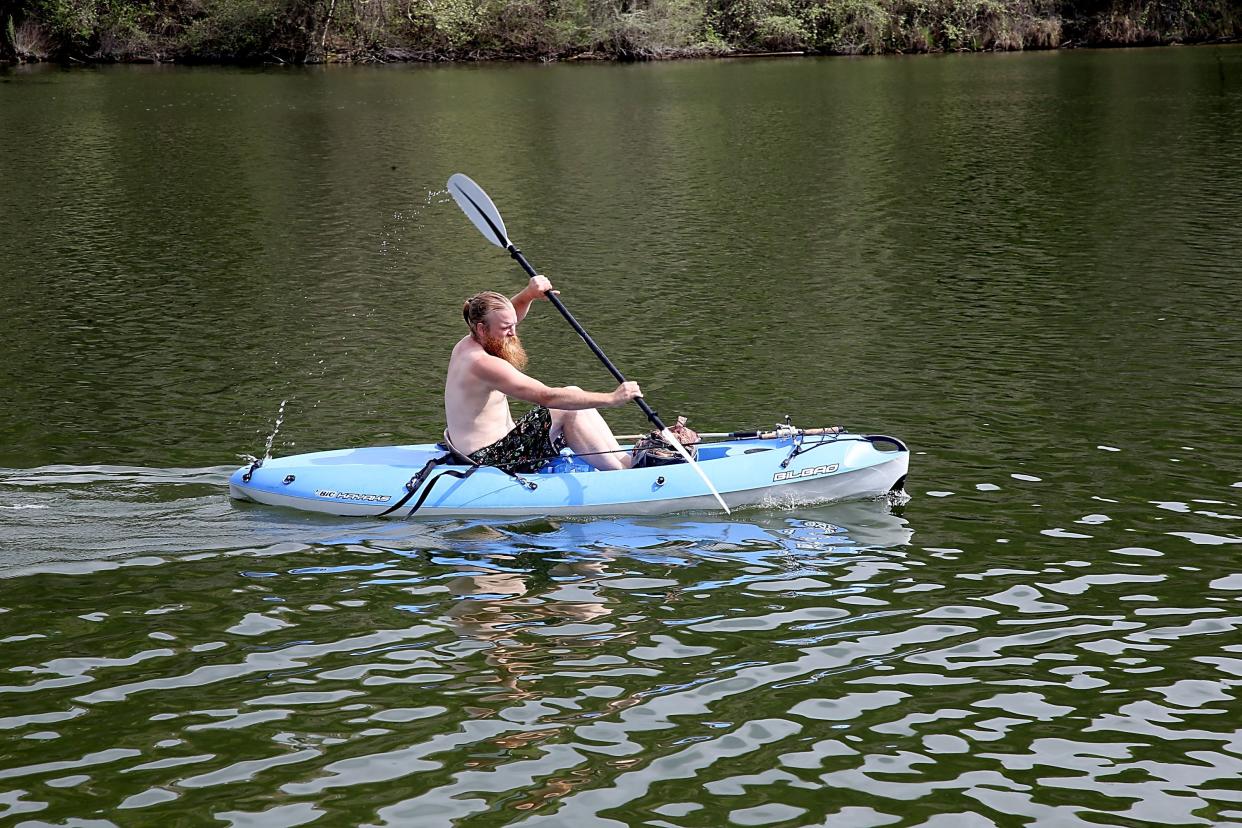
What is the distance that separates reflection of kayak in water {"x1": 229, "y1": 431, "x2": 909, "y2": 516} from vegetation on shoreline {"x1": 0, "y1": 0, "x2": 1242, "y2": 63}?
42246mm

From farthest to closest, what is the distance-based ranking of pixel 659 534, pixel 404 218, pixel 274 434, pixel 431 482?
pixel 404 218, pixel 274 434, pixel 431 482, pixel 659 534

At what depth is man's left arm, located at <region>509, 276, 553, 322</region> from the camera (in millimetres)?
8789

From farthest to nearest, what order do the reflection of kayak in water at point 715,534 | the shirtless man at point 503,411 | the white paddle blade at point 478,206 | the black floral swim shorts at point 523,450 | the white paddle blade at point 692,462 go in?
the white paddle blade at point 478,206 → the black floral swim shorts at point 523,450 → the white paddle blade at point 692,462 → the shirtless man at point 503,411 → the reflection of kayak in water at point 715,534

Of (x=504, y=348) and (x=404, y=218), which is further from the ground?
→ (x=404, y=218)

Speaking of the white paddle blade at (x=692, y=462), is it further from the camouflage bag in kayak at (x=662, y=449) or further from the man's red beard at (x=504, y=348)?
the man's red beard at (x=504, y=348)

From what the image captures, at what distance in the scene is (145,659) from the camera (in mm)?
6605

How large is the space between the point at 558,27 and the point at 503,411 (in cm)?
4320

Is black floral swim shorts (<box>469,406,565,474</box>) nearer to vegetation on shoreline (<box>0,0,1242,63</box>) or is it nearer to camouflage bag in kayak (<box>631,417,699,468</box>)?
camouflage bag in kayak (<box>631,417,699,468</box>)

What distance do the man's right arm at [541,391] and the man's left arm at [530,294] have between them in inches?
18.3

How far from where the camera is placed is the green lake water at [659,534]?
5.51m

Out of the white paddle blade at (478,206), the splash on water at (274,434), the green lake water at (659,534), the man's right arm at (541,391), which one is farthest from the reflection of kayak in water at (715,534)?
the white paddle blade at (478,206)

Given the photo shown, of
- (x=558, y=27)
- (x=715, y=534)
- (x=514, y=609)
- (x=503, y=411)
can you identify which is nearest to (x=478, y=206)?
(x=503, y=411)

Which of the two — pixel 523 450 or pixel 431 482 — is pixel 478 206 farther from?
pixel 431 482

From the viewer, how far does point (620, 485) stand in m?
8.55
